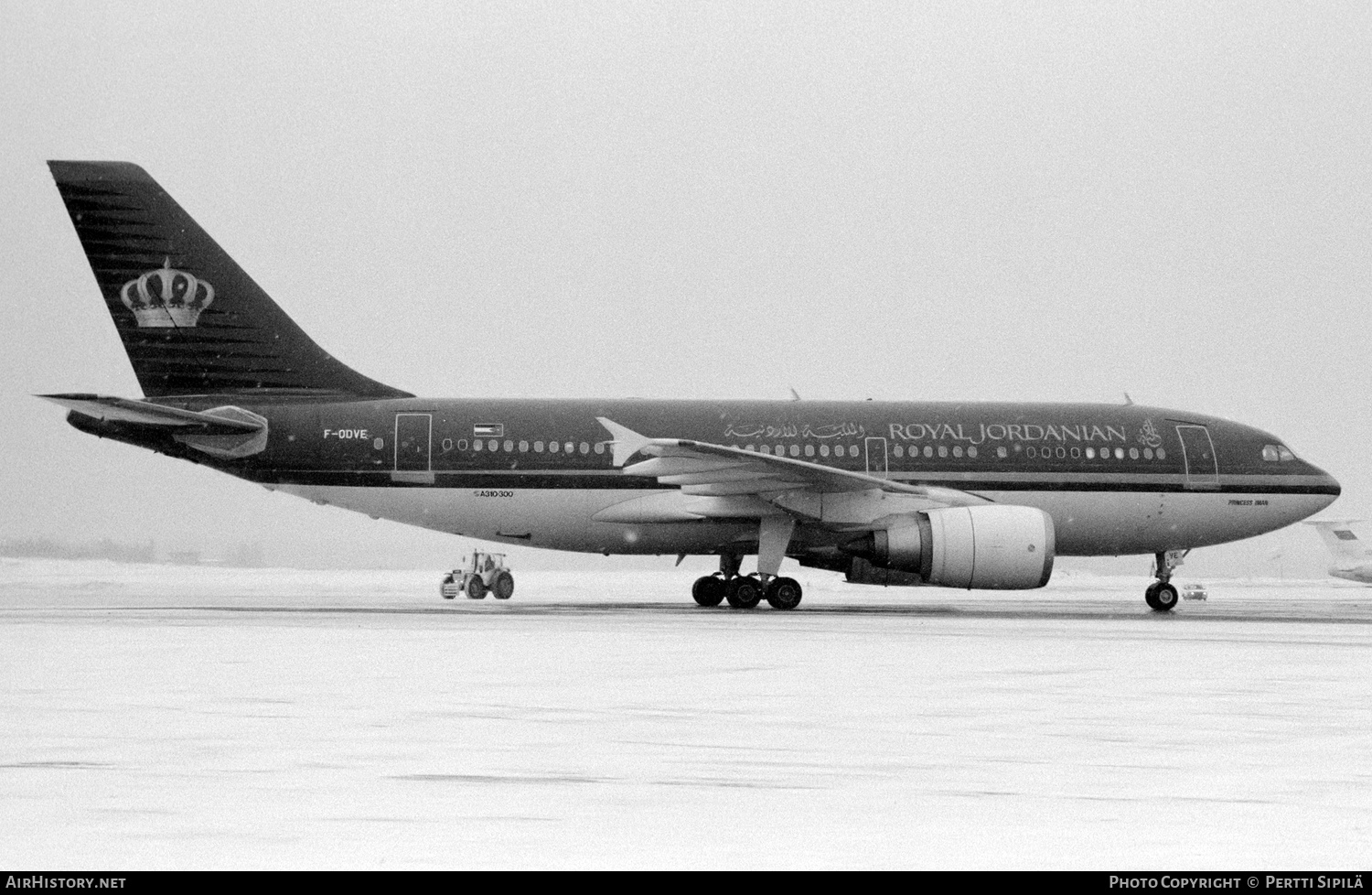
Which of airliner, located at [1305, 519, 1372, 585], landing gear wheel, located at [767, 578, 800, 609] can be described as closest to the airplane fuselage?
landing gear wheel, located at [767, 578, 800, 609]

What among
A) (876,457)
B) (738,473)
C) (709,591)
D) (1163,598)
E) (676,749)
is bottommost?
(676,749)

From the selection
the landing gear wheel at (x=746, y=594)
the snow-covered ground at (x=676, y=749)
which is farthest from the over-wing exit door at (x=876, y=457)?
the snow-covered ground at (x=676, y=749)

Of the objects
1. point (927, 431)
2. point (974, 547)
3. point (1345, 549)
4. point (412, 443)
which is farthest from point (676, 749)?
point (1345, 549)

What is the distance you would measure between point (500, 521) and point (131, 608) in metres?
5.39

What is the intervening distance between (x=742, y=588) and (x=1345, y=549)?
2551 centimetres

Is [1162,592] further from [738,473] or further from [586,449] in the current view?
[586,449]

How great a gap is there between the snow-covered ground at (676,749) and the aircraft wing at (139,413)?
6.61 m

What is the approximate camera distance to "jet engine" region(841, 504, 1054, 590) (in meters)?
21.4

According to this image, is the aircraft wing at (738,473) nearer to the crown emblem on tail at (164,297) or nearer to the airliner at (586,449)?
the airliner at (586,449)

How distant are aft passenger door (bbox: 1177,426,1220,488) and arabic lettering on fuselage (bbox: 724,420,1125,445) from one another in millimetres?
1647

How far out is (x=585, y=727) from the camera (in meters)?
8.30

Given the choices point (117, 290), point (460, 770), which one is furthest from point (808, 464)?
point (460, 770)

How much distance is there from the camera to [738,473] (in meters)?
22.5

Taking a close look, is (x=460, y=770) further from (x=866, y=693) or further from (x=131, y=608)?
(x=131, y=608)
